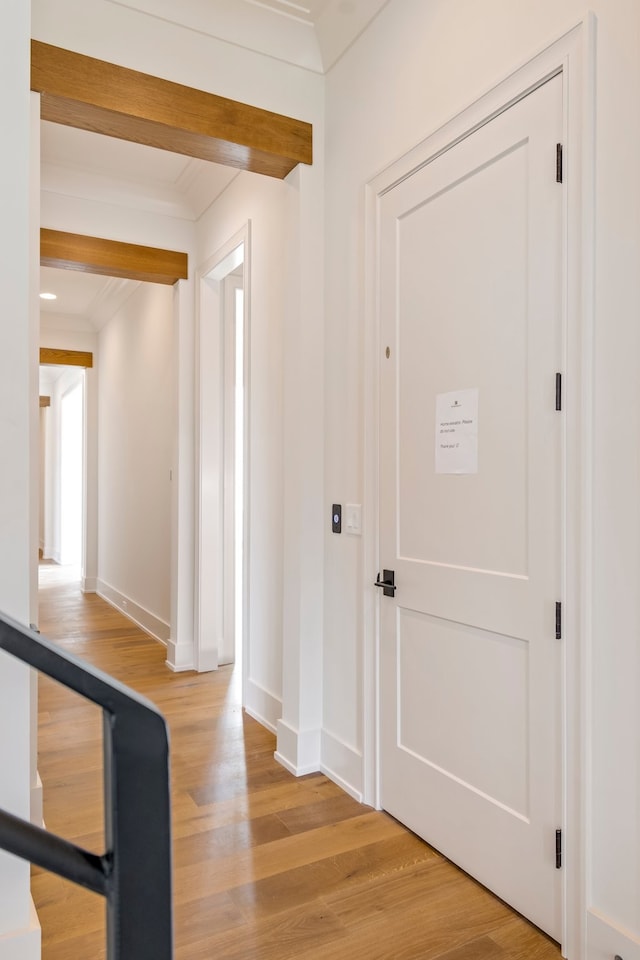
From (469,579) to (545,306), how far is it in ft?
2.62

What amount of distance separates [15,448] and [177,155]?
8.82 feet

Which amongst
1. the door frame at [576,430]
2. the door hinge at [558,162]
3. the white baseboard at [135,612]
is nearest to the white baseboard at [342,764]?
the door frame at [576,430]

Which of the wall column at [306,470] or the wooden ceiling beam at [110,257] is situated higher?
the wooden ceiling beam at [110,257]

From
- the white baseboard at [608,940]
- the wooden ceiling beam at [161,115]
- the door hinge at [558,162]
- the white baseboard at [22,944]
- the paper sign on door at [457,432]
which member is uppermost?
the wooden ceiling beam at [161,115]

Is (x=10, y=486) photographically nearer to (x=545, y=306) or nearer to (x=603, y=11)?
(x=545, y=306)

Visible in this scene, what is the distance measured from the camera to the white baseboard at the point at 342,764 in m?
2.48

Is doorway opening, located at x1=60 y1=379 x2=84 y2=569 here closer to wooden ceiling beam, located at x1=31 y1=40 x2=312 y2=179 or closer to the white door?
wooden ceiling beam, located at x1=31 y1=40 x2=312 y2=179

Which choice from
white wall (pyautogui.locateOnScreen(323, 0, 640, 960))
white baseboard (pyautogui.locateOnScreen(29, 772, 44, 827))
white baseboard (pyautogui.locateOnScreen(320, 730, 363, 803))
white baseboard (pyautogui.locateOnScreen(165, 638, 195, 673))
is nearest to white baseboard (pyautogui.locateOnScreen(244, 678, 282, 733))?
white baseboard (pyautogui.locateOnScreen(320, 730, 363, 803))

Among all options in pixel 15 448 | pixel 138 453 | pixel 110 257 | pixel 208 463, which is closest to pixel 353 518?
pixel 15 448

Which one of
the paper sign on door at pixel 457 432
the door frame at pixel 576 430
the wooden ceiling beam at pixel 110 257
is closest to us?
the door frame at pixel 576 430

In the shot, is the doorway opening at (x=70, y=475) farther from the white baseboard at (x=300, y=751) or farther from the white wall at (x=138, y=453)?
the white baseboard at (x=300, y=751)

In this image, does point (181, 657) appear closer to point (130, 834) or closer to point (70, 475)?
point (130, 834)

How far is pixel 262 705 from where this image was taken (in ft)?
10.7

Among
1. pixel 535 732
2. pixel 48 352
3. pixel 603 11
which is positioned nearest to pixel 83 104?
pixel 603 11
